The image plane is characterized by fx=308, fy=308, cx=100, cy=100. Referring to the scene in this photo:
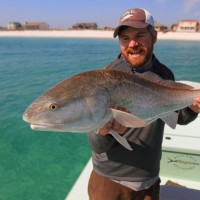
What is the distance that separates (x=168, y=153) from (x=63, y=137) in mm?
4697

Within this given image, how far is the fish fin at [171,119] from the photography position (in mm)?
2465

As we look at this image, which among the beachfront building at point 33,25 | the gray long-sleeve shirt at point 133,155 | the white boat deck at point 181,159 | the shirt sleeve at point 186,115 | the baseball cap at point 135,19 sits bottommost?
the beachfront building at point 33,25

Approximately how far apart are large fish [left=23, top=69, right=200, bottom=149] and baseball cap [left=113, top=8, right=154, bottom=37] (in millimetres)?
411

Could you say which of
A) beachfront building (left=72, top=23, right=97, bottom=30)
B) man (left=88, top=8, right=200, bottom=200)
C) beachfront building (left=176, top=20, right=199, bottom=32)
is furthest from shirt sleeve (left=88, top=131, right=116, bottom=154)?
beachfront building (left=72, top=23, right=97, bottom=30)

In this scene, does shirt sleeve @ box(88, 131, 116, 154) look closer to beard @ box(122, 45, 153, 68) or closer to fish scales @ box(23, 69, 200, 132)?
fish scales @ box(23, 69, 200, 132)

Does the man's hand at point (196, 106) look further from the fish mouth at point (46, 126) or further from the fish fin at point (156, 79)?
the fish mouth at point (46, 126)

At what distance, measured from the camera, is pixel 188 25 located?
99.4 m

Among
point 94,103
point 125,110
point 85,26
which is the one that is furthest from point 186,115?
point 85,26

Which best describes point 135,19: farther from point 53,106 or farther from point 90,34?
point 90,34

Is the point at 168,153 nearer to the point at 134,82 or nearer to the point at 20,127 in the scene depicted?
the point at 134,82

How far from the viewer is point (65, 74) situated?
2139 cm

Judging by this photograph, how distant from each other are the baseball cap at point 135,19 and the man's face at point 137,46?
0.19 ft

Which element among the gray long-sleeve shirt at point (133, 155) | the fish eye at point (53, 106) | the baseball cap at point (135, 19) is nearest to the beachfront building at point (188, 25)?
the baseball cap at point (135, 19)

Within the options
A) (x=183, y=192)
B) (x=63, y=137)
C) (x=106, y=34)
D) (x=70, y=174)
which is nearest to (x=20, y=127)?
(x=63, y=137)
